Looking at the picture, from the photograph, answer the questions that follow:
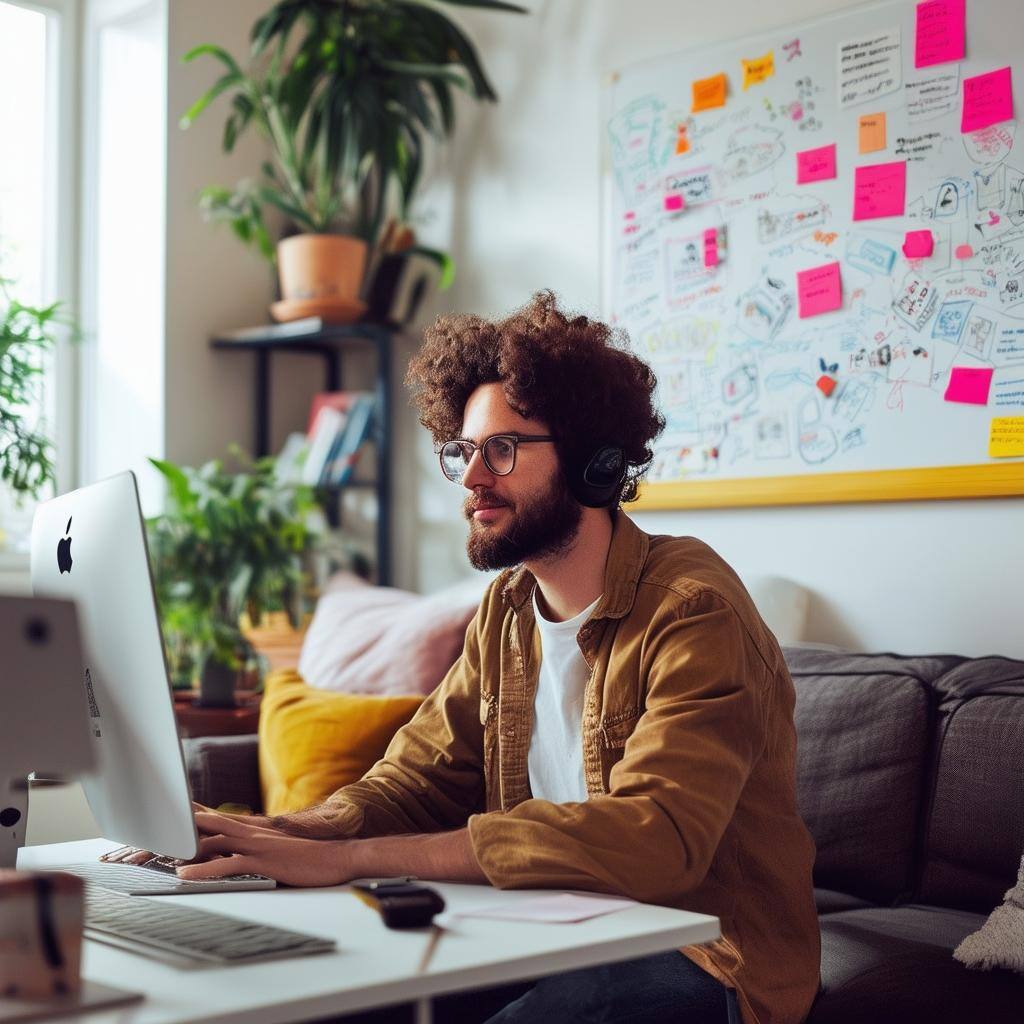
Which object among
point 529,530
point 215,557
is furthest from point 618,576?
point 215,557

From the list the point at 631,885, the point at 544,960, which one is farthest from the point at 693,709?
the point at 544,960

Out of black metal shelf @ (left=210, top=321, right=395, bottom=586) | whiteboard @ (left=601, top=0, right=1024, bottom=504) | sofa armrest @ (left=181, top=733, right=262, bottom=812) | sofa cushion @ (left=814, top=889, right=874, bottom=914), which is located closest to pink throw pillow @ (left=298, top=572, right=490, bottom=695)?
sofa armrest @ (left=181, top=733, right=262, bottom=812)

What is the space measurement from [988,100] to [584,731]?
152 cm

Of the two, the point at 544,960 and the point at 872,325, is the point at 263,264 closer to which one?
the point at 872,325

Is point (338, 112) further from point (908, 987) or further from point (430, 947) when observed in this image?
point (430, 947)

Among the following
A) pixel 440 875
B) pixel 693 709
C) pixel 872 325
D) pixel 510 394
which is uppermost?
pixel 872 325

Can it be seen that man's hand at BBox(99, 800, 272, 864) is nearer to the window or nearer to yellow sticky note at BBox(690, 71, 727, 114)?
yellow sticky note at BBox(690, 71, 727, 114)

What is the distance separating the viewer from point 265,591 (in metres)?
3.27

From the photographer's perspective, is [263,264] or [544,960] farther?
[263,264]

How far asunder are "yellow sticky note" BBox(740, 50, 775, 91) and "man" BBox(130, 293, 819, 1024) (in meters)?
1.08

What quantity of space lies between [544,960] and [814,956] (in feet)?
2.03

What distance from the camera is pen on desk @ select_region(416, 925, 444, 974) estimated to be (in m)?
1.00

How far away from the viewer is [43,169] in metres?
3.68

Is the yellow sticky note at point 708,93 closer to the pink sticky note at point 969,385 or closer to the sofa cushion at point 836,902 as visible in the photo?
the pink sticky note at point 969,385
